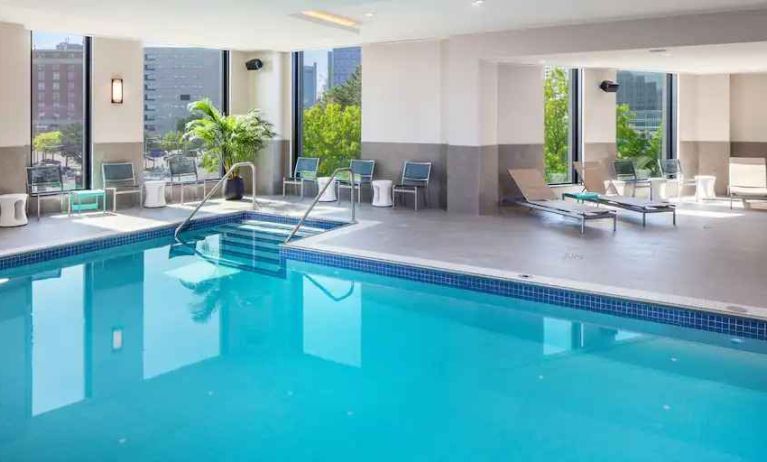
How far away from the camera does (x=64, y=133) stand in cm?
1173

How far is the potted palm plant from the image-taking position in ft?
43.9

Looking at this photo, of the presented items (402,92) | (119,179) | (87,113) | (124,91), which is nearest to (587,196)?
(402,92)

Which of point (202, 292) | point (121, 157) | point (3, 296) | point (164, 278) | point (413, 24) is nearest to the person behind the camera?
point (3, 296)

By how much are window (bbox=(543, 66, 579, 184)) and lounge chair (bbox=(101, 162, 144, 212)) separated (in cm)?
839

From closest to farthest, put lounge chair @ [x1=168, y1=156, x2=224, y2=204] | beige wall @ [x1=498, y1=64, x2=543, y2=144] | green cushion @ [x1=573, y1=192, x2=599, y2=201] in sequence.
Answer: green cushion @ [x1=573, y1=192, x2=599, y2=201] < beige wall @ [x1=498, y1=64, x2=543, y2=144] < lounge chair @ [x1=168, y1=156, x2=224, y2=204]

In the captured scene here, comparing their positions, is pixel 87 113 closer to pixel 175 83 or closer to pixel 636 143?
pixel 175 83

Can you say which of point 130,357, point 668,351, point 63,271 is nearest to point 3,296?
point 63,271

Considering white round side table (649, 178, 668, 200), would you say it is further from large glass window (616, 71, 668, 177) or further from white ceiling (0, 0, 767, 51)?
white ceiling (0, 0, 767, 51)

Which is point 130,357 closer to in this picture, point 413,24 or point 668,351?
point 668,351

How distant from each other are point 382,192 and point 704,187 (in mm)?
7184

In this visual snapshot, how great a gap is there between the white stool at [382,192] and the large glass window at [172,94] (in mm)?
3818

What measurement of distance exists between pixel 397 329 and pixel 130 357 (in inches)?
91.3

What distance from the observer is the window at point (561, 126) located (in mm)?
14383

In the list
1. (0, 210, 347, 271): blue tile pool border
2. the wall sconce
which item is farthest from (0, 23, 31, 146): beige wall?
(0, 210, 347, 271): blue tile pool border
